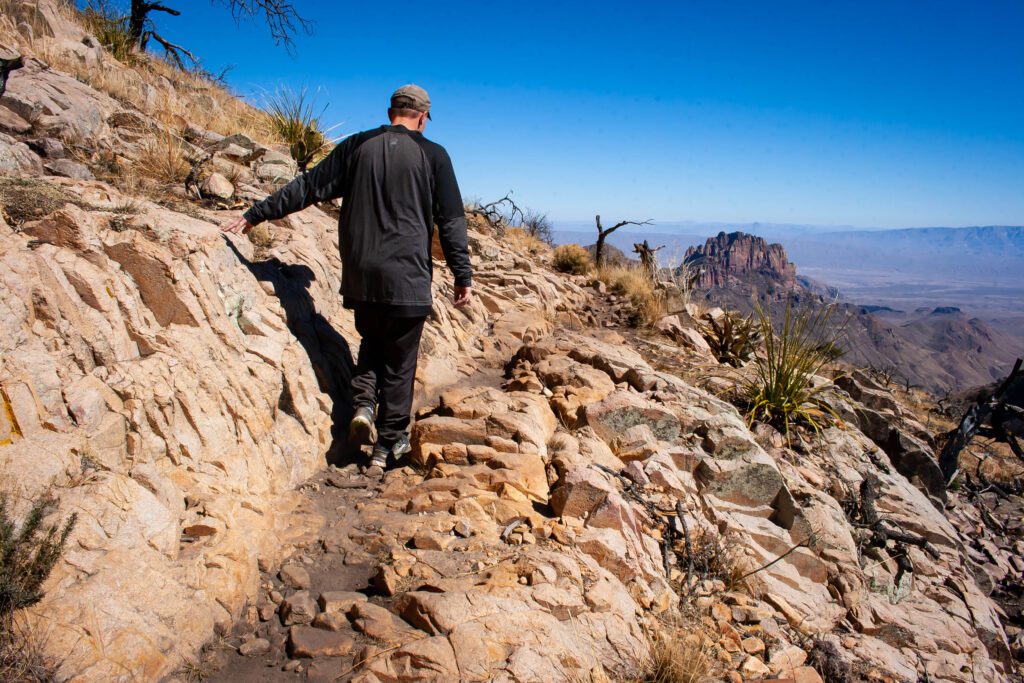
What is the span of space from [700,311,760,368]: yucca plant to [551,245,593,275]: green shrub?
2.36 m

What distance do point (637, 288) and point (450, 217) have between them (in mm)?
5888

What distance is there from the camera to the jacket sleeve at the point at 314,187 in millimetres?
3686

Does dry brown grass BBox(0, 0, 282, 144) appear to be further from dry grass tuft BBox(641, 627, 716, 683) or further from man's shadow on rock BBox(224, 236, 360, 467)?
dry grass tuft BBox(641, 627, 716, 683)

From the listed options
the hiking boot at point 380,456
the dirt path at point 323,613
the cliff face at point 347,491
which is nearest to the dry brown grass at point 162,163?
the cliff face at point 347,491

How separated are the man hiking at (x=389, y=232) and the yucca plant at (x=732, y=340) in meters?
5.76

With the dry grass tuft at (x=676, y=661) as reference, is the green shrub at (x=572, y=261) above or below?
above

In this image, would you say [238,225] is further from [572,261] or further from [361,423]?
[572,261]

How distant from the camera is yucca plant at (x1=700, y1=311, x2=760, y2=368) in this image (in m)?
8.47

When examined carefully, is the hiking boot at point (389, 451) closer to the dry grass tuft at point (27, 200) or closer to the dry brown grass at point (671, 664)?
the dry brown grass at point (671, 664)

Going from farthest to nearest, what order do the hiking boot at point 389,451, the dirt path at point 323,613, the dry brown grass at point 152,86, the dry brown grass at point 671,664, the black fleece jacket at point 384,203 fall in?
the dry brown grass at point 152,86
the hiking boot at point 389,451
the black fleece jacket at point 384,203
the dry brown grass at point 671,664
the dirt path at point 323,613

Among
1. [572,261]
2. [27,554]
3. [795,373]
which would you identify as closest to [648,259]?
[572,261]

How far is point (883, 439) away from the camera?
278 inches

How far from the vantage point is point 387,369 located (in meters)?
3.81

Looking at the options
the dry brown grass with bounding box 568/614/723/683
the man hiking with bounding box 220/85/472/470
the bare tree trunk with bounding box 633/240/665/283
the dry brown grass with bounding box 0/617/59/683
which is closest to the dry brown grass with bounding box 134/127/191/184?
the man hiking with bounding box 220/85/472/470
